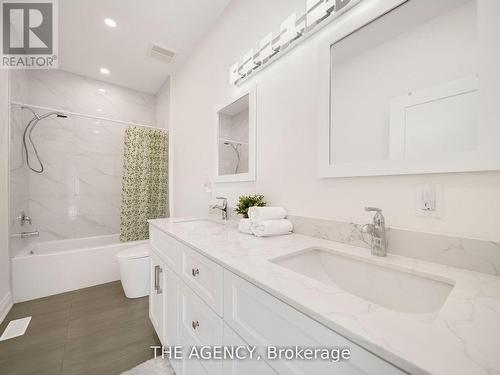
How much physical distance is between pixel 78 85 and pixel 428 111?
12.5 feet

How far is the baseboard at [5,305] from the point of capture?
1727 millimetres

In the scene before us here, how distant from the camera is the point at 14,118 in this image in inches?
87.3

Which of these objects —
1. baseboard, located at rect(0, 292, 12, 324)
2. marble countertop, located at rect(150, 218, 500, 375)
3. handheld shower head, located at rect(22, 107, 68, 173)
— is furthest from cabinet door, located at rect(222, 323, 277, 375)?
handheld shower head, located at rect(22, 107, 68, 173)

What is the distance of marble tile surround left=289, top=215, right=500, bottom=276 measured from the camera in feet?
2.03

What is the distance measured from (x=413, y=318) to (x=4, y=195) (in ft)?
9.47

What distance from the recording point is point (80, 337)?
1523mm

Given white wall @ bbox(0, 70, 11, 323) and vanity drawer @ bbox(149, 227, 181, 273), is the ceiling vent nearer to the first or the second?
white wall @ bbox(0, 70, 11, 323)

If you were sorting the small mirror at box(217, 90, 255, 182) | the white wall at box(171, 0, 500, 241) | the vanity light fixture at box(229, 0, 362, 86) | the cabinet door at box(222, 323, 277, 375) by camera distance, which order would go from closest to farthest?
the cabinet door at box(222, 323, 277, 375), the white wall at box(171, 0, 500, 241), the vanity light fixture at box(229, 0, 362, 86), the small mirror at box(217, 90, 255, 182)

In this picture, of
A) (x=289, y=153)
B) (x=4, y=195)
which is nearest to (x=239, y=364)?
(x=289, y=153)

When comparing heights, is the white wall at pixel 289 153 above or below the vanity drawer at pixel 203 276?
above

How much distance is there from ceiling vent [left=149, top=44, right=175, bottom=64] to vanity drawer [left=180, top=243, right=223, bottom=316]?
2223 mm

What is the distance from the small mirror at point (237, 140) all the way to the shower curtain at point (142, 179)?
57.2 inches
